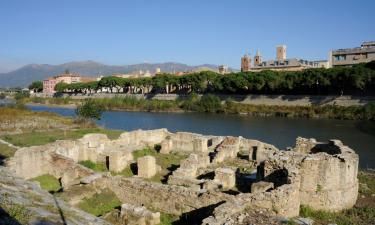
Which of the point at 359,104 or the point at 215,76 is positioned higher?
the point at 215,76

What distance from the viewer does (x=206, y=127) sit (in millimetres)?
55781

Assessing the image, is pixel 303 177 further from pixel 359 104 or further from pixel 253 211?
pixel 359 104

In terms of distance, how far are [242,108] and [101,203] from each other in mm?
65355

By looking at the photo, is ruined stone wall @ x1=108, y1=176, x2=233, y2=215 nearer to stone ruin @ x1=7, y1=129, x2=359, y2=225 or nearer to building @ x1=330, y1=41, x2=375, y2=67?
stone ruin @ x1=7, y1=129, x2=359, y2=225

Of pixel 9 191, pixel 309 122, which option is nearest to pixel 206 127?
pixel 309 122

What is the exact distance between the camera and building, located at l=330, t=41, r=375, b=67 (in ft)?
314

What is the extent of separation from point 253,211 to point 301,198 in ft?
15.6

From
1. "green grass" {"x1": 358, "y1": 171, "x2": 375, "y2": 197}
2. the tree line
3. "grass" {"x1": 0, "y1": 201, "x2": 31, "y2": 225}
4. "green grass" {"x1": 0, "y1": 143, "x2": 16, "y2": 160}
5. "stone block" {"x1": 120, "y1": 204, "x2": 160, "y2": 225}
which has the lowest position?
"green grass" {"x1": 358, "y1": 171, "x2": 375, "y2": 197}

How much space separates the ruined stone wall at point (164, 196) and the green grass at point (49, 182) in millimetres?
A: 3634

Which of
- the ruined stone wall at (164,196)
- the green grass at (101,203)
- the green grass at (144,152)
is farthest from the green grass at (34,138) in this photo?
the ruined stone wall at (164,196)

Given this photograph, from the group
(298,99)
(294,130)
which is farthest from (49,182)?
(298,99)

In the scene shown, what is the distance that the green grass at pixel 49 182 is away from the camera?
18.4 metres

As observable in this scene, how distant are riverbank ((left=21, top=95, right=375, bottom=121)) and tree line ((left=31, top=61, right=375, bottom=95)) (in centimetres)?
558

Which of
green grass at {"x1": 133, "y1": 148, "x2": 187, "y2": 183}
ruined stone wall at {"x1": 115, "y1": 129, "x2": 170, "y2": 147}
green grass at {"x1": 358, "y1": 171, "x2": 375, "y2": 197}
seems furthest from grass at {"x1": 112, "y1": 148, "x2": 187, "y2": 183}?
green grass at {"x1": 358, "y1": 171, "x2": 375, "y2": 197}
